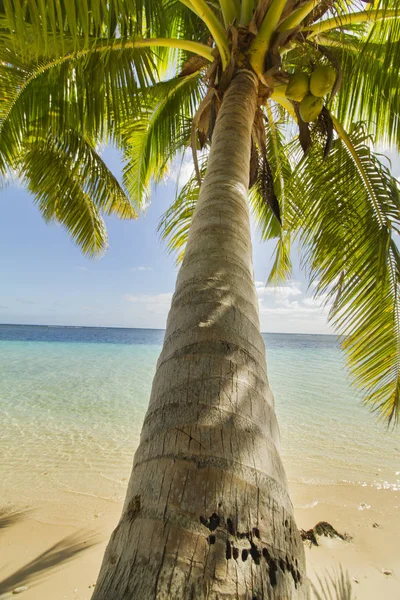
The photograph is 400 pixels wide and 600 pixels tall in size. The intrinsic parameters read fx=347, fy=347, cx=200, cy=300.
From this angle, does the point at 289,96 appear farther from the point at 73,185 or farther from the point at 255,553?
the point at 73,185

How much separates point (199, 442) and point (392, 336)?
3.11 metres

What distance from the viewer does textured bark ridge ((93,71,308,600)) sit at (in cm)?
58

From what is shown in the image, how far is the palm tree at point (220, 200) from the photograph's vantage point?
65 cm

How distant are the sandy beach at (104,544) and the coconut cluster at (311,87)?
3660mm

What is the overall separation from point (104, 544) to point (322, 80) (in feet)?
13.8

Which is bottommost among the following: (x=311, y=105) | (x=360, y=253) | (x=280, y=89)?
(x=360, y=253)

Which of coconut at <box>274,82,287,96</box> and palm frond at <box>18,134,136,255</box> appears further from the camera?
palm frond at <box>18,134,136,255</box>

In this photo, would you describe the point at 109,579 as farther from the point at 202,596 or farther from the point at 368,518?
the point at 368,518

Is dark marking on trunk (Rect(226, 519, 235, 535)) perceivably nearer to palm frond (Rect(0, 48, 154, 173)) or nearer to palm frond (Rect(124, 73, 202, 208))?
palm frond (Rect(0, 48, 154, 173))

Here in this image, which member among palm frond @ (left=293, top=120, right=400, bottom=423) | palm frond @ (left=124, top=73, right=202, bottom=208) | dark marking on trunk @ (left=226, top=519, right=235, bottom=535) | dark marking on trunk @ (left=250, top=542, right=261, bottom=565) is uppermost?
Result: palm frond @ (left=124, top=73, right=202, bottom=208)

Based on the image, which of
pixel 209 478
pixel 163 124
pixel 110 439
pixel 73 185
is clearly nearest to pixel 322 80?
pixel 209 478

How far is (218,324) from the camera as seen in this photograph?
1.02 meters

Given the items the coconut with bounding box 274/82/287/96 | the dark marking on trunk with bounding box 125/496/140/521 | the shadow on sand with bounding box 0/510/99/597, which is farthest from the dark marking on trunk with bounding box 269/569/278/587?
the coconut with bounding box 274/82/287/96

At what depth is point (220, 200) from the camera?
1590 millimetres
